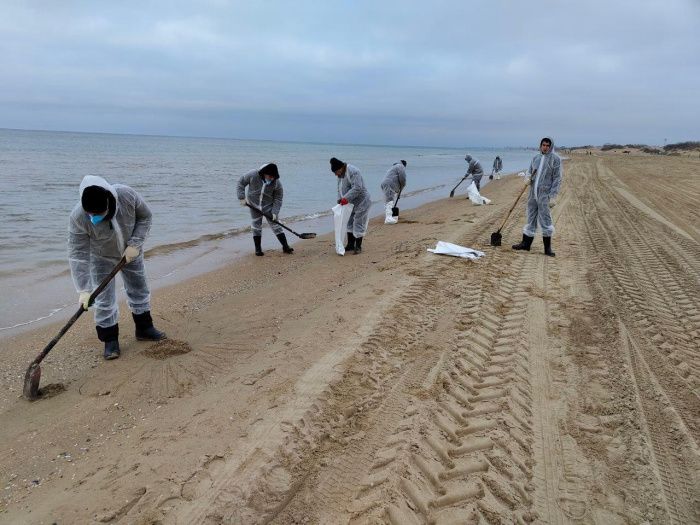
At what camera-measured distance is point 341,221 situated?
7.70 meters

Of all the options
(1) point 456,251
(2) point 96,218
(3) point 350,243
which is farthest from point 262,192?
(2) point 96,218

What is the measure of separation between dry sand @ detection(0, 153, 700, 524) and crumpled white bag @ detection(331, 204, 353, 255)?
6.59ft

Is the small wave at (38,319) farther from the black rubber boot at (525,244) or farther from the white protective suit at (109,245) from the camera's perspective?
the black rubber boot at (525,244)

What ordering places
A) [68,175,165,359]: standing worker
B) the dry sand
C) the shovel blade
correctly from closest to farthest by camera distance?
the dry sand, the shovel blade, [68,175,165,359]: standing worker

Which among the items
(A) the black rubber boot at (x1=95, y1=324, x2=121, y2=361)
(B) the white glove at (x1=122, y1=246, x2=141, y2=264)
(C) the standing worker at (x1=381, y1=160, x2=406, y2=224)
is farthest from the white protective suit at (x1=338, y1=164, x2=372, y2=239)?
(A) the black rubber boot at (x1=95, y1=324, x2=121, y2=361)

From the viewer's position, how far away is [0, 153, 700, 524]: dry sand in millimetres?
2275

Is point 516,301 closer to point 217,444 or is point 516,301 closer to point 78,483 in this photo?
point 217,444

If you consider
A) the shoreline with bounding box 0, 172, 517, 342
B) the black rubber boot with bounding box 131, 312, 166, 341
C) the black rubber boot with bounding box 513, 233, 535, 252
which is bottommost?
the shoreline with bounding box 0, 172, 517, 342

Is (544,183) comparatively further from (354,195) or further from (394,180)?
(394,180)

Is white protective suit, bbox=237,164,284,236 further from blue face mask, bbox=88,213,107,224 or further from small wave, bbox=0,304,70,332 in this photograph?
blue face mask, bbox=88,213,107,224

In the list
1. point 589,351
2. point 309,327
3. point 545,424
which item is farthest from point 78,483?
point 589,351

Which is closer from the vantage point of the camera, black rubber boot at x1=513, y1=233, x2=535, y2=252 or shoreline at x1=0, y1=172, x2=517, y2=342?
shoreline at x1=0, y1=172, x2=517, y2=342

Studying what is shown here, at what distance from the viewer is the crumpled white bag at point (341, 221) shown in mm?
7547

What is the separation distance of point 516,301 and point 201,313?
3.77 meters
